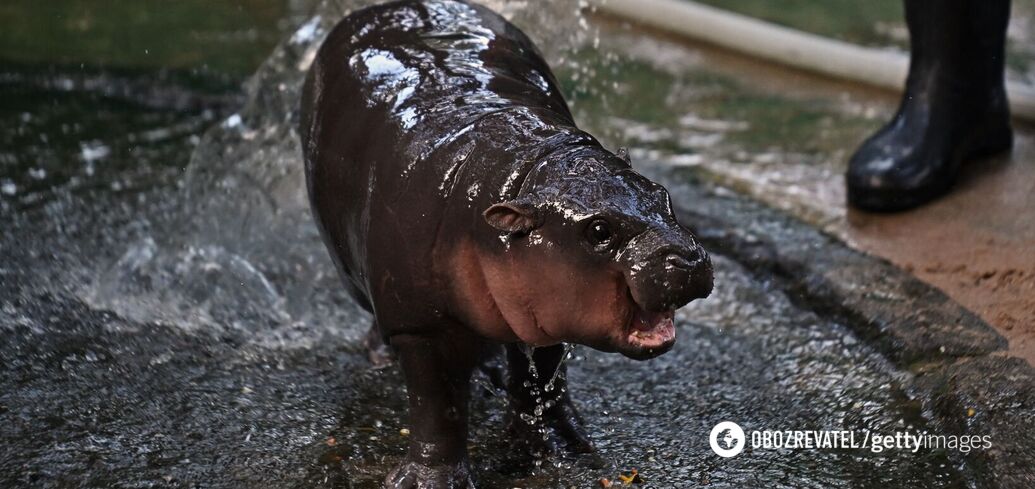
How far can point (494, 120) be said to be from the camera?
9.29 ft

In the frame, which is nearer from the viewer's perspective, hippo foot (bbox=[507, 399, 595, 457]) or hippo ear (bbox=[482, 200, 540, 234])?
hippo ear (bbox=[482, 200, 540, 234])

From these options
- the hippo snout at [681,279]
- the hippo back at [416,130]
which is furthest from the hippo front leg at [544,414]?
the hippo snout at [681,279]

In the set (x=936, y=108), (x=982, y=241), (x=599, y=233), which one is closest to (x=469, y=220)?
(x=599, y=233)

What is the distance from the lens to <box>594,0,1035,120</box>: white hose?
6.23 meters

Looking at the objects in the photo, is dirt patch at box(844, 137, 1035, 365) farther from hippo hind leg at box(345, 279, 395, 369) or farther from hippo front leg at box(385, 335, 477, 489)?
hippo hind leg at box(345, 279, 395, 369)

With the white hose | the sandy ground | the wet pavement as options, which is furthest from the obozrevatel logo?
the white hose

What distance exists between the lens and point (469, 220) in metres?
2.66

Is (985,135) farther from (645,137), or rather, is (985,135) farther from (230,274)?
(230,274)

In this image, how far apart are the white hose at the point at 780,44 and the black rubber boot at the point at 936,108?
82 centimetres

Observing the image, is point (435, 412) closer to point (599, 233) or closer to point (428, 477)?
point (428, 477)

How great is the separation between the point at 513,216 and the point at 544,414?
862mm

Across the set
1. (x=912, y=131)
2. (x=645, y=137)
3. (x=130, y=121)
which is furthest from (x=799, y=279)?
(x=130, y=121)

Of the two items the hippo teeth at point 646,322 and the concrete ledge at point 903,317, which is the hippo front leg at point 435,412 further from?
the concrete ledge at point 903,317

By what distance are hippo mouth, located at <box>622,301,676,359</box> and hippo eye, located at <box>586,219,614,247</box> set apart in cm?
14
